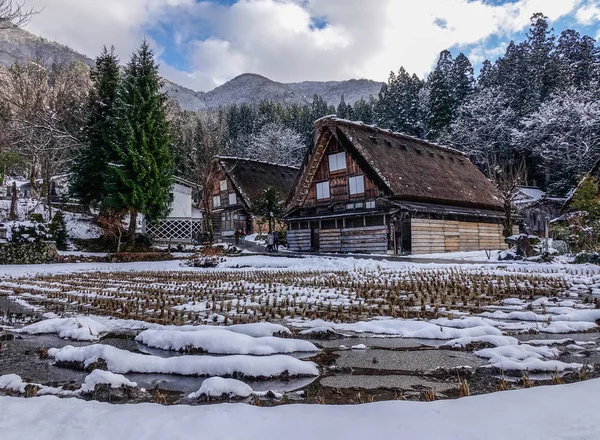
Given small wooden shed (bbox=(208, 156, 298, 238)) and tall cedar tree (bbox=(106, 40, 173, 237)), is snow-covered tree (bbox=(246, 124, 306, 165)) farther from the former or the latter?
tall cedar tree (bbox=(106, 40, 173, 237))

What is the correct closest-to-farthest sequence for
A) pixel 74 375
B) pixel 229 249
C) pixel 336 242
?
pixel 74 375, pixel 229 249, pixel 336 242

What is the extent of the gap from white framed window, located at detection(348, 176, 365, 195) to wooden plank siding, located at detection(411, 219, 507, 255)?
4061 millimetres

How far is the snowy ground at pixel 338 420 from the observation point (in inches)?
76.4

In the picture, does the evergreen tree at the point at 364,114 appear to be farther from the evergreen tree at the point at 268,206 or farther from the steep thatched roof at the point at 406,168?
the evergreen tree at the point at 268,206

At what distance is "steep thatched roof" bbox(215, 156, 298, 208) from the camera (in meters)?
37.5

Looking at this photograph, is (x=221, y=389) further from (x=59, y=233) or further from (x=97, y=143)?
(x=97, y=143)

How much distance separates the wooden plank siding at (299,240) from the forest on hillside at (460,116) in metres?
8.07

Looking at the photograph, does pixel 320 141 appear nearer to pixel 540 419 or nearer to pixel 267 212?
pixel 267 212

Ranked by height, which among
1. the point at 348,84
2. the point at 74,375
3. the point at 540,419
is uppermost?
the point at 348,84

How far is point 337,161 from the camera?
84.0 ft

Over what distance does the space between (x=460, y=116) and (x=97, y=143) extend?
126 feet

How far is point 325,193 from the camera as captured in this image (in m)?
26.3

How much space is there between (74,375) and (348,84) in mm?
174486

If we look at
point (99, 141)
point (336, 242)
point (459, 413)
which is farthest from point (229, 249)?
point (459, 413)
